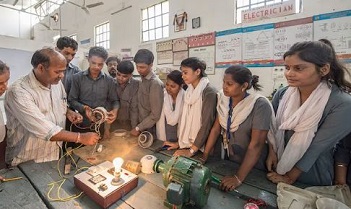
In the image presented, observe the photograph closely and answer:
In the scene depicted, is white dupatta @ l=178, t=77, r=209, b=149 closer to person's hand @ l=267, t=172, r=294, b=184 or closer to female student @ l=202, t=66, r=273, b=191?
female student @ l=202, t=66, r=273, b=191

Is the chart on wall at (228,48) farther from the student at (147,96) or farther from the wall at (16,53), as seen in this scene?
the wall at (16,53)

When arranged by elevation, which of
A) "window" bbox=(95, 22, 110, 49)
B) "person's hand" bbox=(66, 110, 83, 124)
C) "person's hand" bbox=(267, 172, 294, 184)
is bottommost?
"person's hand" bbox=(267, 172, 294, 184)

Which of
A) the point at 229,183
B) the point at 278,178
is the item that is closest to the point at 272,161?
the point at 278,178

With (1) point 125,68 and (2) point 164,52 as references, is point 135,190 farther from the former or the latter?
(2) point 164,52

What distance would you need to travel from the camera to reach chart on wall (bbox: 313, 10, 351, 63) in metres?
2.71

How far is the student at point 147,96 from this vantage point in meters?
2.20

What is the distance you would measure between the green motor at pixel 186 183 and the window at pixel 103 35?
632 cm

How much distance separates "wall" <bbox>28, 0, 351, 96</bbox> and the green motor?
2745mm

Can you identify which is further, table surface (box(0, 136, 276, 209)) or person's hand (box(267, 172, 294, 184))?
person's hand (box(267, 172, 294, 184))

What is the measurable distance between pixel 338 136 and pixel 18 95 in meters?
2.17

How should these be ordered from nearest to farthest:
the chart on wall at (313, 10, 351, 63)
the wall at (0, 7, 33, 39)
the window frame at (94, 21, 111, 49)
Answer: the chart on wall at (313, 10, 351, 63) → the window frame at (94, 21, 111, 49) → the wall at (0, 7, 33, 39)

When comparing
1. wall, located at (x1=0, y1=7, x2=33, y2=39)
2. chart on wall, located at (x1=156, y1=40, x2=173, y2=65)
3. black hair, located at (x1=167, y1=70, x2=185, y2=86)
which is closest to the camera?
black hair, located at (x1=167, y1=70, x2=185, y2=86)

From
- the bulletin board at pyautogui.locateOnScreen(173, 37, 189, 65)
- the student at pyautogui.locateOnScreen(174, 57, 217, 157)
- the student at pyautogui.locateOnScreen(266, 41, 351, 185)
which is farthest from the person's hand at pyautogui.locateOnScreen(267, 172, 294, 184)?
the bulletin board at pyautogui.locateOnScreen(173, 37, 189, 65)

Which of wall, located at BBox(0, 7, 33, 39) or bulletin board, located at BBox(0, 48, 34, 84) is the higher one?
wall, located at BBox(0, 7, 33, 39)
